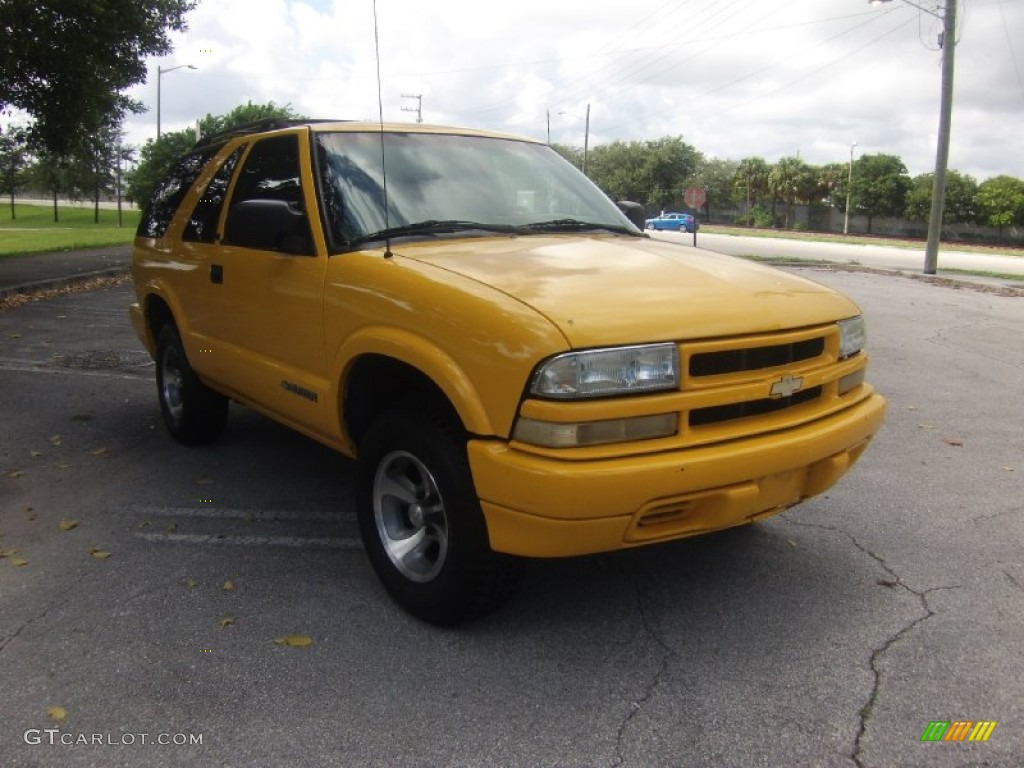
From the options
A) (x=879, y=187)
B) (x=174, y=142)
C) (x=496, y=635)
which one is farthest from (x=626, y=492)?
(x=879, y=187)

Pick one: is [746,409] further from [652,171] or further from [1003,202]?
[652,171]

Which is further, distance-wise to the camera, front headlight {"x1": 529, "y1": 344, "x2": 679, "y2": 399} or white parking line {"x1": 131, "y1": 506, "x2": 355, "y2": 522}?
white parking line {"x1": 131, "y1": 506, "x2": 355, "y2": 522}

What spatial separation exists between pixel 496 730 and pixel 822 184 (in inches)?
3054

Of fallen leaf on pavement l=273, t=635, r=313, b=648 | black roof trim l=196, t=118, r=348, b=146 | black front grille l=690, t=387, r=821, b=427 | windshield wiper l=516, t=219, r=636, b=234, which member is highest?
black roof trim l=196, t=118, r=348, b=146

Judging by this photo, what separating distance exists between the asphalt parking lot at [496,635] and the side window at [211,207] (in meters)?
1.41

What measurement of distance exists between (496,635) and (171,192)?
388 cm

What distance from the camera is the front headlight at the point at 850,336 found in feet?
11.1

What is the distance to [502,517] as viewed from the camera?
2756 mm

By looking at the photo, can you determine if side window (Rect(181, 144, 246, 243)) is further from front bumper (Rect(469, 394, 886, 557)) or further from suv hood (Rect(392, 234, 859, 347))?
front bumper (Rect(469, 394, 886, 557))

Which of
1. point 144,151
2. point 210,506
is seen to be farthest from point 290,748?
point 144,151

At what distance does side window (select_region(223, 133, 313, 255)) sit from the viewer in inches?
145

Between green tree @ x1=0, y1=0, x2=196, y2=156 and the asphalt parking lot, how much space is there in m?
10.7

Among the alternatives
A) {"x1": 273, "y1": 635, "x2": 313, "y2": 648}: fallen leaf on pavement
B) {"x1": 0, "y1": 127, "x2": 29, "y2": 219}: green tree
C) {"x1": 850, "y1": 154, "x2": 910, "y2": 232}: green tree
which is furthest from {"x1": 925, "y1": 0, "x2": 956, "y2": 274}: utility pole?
{"x1": 0, "y1": 127, "x2": 29, "y2": 219}: green tree

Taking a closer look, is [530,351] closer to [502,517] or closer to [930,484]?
[502,517]
